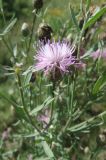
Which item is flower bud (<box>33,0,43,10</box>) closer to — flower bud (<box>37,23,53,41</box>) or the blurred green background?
the blurred green background

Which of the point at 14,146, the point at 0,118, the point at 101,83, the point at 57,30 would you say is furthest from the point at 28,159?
the point at 0,118

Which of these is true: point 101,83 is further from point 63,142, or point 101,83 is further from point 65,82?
point 63,142

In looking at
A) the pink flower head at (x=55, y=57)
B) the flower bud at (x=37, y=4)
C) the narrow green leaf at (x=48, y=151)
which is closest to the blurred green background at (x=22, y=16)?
the flower bud at (x=37, y=4)

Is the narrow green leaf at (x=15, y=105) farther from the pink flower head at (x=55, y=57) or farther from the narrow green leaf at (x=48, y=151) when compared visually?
the narrow green leaf at (x=48, y=151)

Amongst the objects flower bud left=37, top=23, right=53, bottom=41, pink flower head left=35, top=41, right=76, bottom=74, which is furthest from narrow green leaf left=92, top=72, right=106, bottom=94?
flower bud left=37, top=23, right=53, bottom=41

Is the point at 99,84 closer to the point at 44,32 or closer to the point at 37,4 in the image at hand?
the point at 44,32
